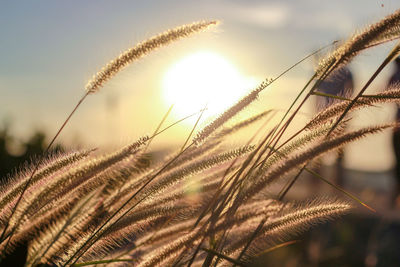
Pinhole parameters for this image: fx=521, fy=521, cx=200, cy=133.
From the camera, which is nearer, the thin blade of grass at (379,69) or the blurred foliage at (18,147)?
the thin blade of grass at (379,69)

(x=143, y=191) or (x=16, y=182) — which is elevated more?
(x=143, y=191)

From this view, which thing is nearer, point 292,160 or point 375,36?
point 375,36

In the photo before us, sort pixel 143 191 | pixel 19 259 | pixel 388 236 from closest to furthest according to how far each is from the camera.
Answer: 1. pixel 19 259
2. pixel 143 191
3. pixel 388 236

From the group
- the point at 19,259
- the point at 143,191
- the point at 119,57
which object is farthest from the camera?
the point at 119,57

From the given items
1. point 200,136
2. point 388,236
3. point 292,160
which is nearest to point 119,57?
point 200,136

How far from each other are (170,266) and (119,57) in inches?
28.3

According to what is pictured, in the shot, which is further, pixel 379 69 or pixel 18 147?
pixel 18 147

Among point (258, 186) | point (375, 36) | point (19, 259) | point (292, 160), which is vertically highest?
point (375, 36)

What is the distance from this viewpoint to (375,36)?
1505 mm

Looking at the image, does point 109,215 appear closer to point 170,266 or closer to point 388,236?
point 170,266

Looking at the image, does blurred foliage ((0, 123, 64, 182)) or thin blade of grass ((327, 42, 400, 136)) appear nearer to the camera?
thin blade of grass ((327, 42, 400, 136))

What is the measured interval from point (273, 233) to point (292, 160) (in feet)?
0.77

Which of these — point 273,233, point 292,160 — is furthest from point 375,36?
point 273,233

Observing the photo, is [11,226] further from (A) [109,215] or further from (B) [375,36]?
(B) [375,36]
